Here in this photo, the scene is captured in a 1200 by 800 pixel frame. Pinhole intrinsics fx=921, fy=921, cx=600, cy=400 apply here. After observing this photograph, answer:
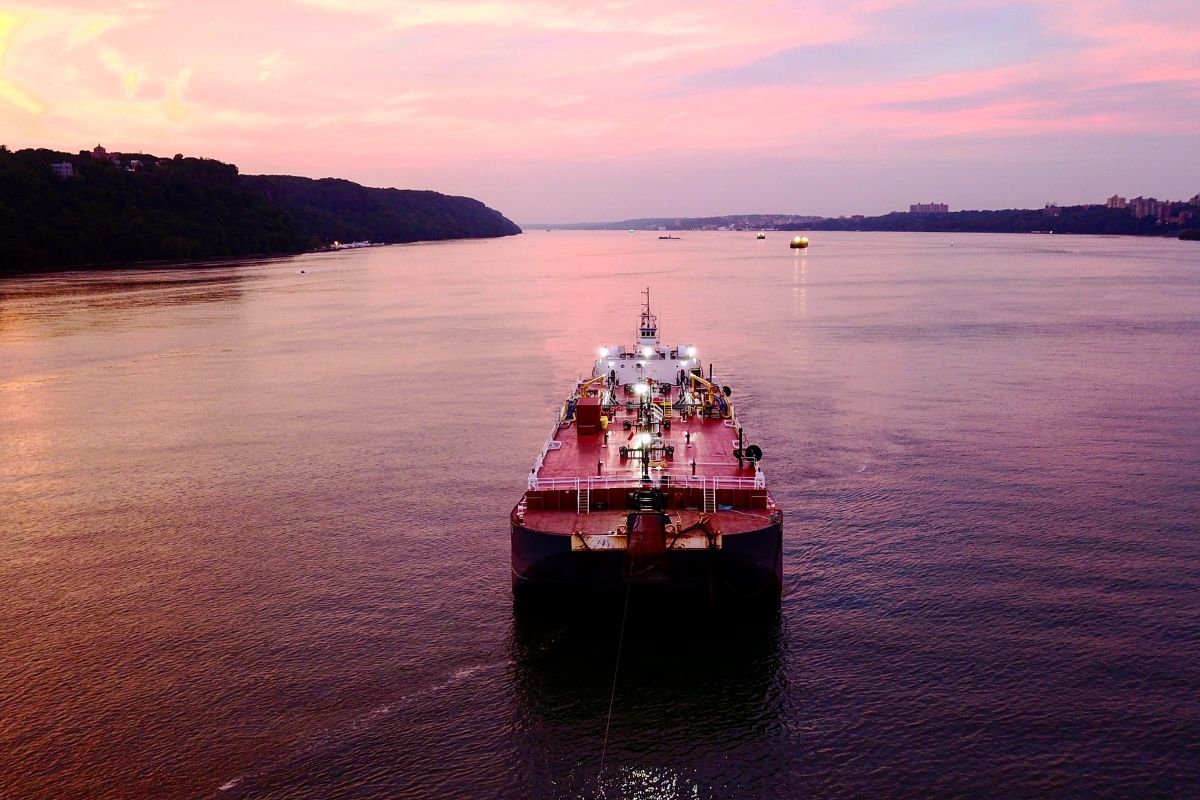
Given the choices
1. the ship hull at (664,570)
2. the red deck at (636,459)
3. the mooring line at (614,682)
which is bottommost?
the mooring line at (614,682)

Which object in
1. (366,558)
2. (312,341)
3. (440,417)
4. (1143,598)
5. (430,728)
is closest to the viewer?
(430,728)

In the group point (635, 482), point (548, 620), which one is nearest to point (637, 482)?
point (635, 482)

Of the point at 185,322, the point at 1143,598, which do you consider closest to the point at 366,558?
the point at 1143,598

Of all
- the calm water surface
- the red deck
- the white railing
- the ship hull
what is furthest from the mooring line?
the red deck

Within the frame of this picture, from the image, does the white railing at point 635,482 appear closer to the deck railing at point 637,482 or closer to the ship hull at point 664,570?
the deck railing at point 637,482

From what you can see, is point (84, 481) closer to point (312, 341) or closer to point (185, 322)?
point (312, 341)

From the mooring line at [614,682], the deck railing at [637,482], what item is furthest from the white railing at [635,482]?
the mooring line at [614,682]

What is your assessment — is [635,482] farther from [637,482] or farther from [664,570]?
[664,570]
